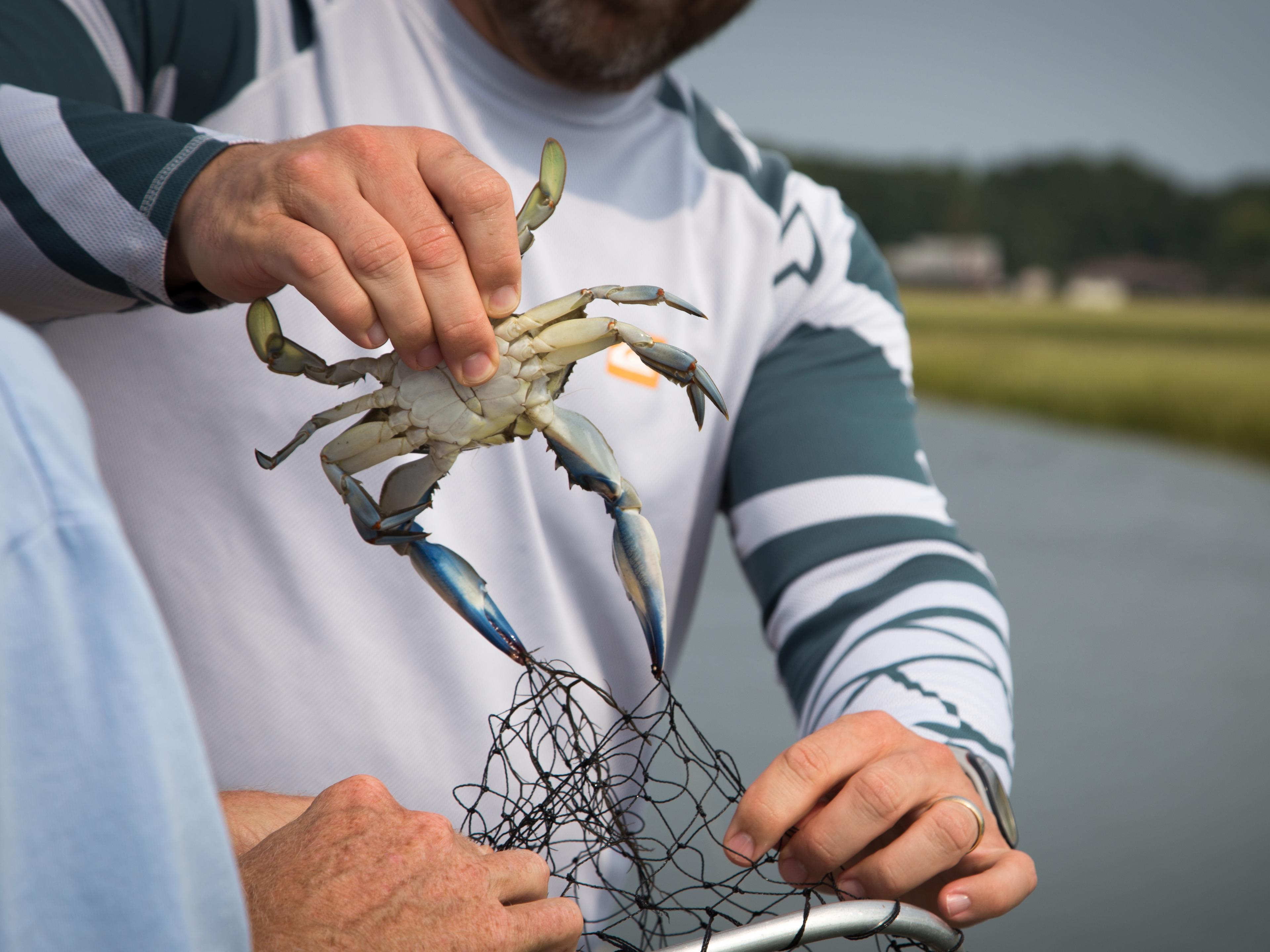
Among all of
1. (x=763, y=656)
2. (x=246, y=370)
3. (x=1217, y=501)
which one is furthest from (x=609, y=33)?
(x=1217, y=501)

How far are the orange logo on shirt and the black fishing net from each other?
340 millimetres

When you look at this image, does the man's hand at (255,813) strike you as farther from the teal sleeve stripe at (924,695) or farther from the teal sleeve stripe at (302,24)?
the teal sleeve stripe at (302,24)

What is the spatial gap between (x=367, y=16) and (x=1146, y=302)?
22.3 metres

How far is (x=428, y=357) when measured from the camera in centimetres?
69

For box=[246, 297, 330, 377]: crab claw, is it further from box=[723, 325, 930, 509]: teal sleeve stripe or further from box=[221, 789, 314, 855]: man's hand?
box=[723, 325, 930, 509]: teal sleeve stripe

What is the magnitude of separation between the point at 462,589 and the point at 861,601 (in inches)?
22.3

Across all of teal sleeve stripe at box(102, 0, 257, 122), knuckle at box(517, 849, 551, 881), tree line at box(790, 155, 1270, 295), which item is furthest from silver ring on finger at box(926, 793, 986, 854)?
tree line at box(790, 155, 1270, 295)

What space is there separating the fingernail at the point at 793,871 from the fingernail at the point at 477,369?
0.48m

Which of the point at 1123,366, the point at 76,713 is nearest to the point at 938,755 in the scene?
the point at 76,713

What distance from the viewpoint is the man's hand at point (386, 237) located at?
25.6 inches

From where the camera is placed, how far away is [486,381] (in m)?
0.71

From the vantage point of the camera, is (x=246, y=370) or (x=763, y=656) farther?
(x=763, y=656)

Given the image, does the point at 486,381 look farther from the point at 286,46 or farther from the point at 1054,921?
the point at 1054,921

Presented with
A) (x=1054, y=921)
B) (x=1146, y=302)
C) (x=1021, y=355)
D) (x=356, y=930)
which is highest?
(x=356, y=930)
